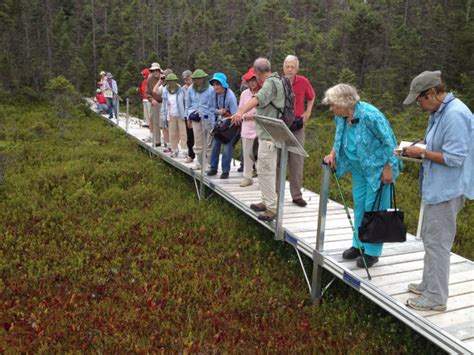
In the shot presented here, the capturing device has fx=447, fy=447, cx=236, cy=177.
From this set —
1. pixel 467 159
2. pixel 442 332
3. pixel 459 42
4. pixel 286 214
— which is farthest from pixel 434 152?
pixel 459 42

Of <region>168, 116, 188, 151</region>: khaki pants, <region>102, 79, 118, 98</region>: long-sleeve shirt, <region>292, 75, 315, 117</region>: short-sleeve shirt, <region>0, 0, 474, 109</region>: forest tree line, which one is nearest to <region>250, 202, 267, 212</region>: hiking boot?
<region>292, 75, 315, 117</region>: short-sleeve shirt

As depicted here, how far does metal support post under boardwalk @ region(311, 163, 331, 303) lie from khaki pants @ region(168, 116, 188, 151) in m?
5.56

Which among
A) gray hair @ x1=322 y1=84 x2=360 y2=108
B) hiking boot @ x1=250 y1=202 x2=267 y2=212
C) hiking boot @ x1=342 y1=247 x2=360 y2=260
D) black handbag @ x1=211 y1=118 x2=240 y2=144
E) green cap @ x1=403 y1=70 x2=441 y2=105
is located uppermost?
green cap @ x1=403 y1=70 x2=441 y2=105

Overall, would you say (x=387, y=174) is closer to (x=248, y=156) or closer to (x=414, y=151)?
(x=414, y=151)

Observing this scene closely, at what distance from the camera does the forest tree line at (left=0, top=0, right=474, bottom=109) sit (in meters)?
26.6

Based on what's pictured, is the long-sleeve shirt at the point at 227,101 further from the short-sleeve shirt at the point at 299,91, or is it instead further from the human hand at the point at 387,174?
the human hand at the point at 387,174

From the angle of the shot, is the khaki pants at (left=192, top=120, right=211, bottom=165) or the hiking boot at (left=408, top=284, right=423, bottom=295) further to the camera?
the khaki pants at (left=192, top=120, right=211, bottom=165)

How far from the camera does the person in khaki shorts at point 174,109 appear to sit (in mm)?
9375

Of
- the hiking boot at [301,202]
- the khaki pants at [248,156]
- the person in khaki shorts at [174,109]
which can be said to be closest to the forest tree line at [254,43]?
the person in khaki shorts at [174,109]

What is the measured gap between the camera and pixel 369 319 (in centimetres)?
468

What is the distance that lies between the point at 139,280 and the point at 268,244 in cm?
202

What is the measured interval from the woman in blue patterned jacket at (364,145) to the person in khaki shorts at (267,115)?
49.9 inches

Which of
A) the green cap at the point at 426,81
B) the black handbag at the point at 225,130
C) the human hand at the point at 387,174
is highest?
the green cap at the point at 426,81

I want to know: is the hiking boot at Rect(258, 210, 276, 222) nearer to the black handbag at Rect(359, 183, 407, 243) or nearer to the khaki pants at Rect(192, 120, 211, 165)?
the black handbag at Rect(359, 183, 407, 243)
